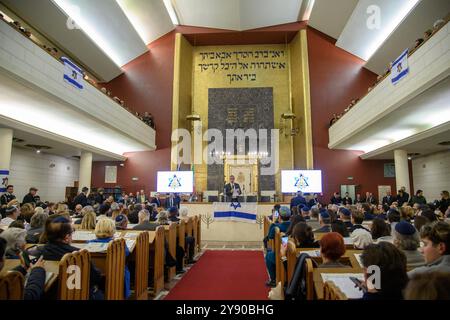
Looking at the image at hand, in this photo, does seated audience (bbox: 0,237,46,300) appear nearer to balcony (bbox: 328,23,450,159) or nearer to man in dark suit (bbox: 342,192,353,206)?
balcony (bbox: 328,23,450,159)

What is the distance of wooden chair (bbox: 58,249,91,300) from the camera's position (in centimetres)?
181

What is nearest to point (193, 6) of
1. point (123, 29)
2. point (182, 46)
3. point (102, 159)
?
point (182, 46)

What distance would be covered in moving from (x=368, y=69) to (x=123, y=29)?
387 inches

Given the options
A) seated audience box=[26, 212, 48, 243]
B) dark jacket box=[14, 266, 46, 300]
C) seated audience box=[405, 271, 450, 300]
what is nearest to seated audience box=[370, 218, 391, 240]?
seated audience box=[405, 271, 450, 300]

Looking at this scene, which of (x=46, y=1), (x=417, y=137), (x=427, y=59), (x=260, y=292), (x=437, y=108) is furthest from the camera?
(x=46, y=1)

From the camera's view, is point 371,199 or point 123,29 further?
point 123,29

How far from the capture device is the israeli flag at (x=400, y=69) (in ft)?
20.7

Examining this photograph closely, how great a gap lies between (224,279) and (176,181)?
6.22m

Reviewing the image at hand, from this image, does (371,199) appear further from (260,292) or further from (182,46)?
(182,46)

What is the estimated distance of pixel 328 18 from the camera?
11633 millimetres

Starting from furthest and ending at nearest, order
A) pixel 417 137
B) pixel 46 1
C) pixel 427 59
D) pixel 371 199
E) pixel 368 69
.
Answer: pixel 368 69
pixel 371 199
pixel 46 1
pixel 417 137
pixel 427 59

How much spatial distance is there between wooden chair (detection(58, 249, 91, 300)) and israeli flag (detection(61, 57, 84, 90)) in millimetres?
6003

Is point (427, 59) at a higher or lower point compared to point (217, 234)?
higher

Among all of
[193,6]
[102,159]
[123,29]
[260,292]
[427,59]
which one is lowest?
[260,292]
